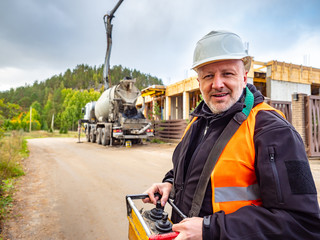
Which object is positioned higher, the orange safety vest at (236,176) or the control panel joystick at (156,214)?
the orange safety vest at (236,176)

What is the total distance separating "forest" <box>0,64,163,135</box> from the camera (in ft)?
187

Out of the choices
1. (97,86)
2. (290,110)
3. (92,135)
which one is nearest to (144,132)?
(92,135)

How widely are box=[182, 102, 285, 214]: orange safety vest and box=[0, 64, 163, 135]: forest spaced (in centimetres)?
4741

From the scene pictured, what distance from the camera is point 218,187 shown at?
1259 millimetres

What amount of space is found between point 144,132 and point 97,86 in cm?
8385

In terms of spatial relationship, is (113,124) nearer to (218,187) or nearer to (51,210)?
(51,210)

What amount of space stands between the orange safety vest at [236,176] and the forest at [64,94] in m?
47.4

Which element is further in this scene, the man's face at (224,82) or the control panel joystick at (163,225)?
the man's face at (224,82)

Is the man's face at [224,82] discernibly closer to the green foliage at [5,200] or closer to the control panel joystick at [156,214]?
the control panel joystick at [156,214]


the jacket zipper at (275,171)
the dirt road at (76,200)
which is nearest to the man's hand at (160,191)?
the jacket zipper at (275,171)

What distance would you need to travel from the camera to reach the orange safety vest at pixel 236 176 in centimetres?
121

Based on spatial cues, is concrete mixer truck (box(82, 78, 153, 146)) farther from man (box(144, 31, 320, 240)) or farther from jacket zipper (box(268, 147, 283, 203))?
jacket zipper (box(268, 147, 283, 203))

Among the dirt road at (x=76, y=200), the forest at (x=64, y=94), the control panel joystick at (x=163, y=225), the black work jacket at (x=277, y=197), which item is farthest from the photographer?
the forest at (x=64, y=94)

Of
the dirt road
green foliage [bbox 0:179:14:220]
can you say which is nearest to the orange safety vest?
the dirt road
